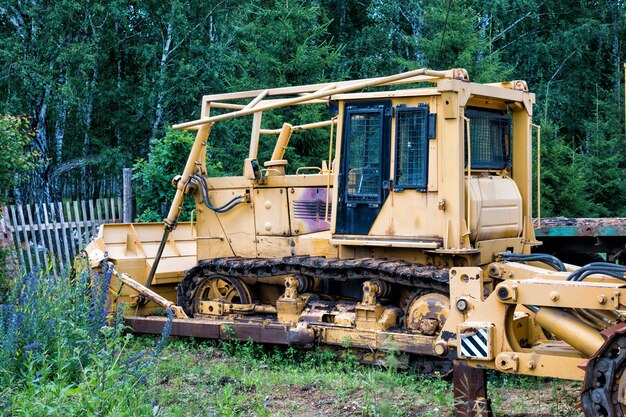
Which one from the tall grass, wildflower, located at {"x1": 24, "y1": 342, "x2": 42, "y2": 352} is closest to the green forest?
the tall grass

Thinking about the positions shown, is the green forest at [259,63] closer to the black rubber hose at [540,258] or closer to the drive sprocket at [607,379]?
the black rubber hose at [540,258]

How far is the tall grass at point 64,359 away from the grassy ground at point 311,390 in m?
0.53

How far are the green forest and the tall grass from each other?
9.82 m

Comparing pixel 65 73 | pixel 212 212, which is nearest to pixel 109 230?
pixel 212 212

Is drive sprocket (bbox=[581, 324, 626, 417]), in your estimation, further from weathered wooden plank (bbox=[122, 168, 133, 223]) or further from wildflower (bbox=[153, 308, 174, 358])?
weathered wooden plank (bbox=[122, 168, 133, 223])

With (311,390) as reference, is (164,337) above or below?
above

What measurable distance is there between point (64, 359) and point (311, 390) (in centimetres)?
244

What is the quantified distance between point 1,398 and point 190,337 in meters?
4.54

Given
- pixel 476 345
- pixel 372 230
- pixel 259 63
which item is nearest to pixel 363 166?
pixel 372 230

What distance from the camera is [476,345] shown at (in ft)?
22.2

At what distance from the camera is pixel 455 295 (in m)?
7.17

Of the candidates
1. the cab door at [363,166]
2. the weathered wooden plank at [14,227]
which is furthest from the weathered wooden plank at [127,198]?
the cab door at [363,166]

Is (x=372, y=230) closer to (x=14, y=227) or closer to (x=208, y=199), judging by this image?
(x=208, y=199)

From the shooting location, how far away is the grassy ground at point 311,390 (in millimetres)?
7348
